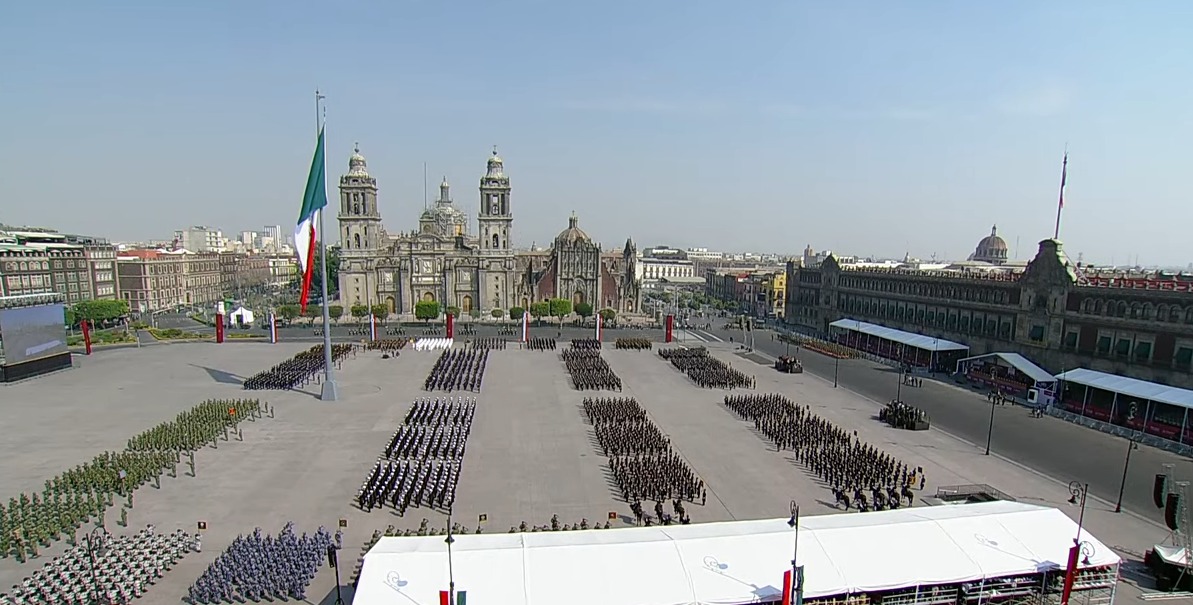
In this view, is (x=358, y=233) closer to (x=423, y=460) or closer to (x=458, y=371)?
(x=458, y=371)

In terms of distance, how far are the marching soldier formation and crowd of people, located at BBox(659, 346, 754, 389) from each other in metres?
10.0

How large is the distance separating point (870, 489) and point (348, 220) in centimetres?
6937

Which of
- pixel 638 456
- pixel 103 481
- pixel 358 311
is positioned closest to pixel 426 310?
pixel 358 311

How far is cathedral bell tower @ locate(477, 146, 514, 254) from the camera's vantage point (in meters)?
77.6

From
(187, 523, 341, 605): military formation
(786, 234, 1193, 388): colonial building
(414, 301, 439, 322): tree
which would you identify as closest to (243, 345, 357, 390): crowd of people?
(187, 523, 341, 605): military formation

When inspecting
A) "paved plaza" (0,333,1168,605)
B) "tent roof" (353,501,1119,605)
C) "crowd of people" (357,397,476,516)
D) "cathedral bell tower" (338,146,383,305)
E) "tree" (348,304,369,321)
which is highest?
"cathedral bell tower" (338,146,383,305)

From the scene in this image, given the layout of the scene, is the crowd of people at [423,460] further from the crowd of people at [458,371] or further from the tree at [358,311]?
the tree at [358,311]

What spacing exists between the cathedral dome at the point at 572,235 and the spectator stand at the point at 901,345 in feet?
113

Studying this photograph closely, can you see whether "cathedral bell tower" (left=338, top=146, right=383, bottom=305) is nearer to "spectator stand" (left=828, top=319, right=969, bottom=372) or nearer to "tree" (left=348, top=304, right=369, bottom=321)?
"tree" (left=348, top=304, right=369, bottom=321)

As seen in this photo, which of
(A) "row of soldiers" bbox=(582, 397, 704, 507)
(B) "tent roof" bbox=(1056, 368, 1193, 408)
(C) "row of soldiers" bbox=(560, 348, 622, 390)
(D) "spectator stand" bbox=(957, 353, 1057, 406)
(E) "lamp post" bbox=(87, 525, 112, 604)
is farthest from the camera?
(C) "row of soldiers" bbox=(560, 348, 622, 390)

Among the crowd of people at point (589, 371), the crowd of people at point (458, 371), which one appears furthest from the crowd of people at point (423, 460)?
the crowd of people at point (589, 371)

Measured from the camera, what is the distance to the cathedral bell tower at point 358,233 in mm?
74188

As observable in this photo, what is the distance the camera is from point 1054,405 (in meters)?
35.5

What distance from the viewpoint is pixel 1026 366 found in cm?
3922
